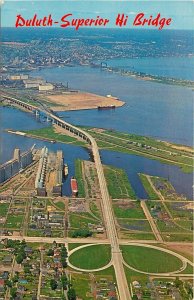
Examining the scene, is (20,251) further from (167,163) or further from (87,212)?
(167,163)

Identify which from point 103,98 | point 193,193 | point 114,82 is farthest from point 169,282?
point 114,82

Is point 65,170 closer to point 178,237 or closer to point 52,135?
point 52,135

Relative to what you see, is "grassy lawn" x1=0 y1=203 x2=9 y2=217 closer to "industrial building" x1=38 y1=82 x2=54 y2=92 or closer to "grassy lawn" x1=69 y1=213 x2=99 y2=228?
"grassy lawn" x1=69 y1=213 x2=99 y2=228

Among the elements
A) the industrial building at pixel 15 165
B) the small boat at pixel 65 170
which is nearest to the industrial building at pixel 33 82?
the industrial building at pixel 15 165

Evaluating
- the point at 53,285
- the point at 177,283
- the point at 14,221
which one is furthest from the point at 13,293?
the point at 14,221

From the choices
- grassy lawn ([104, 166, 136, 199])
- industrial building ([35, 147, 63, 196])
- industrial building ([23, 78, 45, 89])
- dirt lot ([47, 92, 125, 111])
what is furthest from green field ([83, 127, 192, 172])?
industrial building ([23, 78, 45, 89])

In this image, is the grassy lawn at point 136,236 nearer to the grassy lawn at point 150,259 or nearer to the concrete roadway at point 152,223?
the concrete roadway at point 152,223
